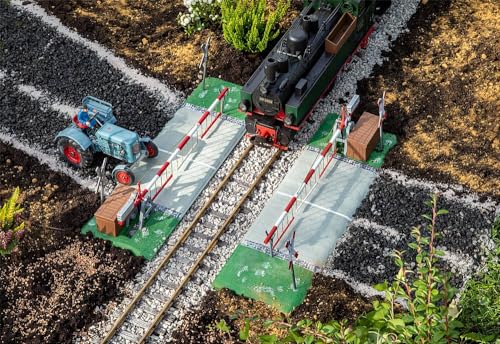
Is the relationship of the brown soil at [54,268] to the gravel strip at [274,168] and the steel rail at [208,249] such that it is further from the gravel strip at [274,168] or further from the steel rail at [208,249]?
the steel rail at [208,249]

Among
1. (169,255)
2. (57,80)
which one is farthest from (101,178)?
(57,80)

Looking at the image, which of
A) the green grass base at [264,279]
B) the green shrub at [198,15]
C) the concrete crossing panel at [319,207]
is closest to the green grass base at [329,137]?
the concrete crossing panel at [319,207]

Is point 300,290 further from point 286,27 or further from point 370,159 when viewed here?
point 286,27

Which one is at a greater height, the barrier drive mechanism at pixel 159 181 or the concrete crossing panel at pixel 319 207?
the concrete crossing panel at pixel 319 207

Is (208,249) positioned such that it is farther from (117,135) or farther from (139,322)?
(117,135)

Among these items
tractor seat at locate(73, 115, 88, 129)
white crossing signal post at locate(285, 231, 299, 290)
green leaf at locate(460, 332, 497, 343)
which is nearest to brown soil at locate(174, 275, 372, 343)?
white crossing signal post at locate(285, 231, 299, 290)
